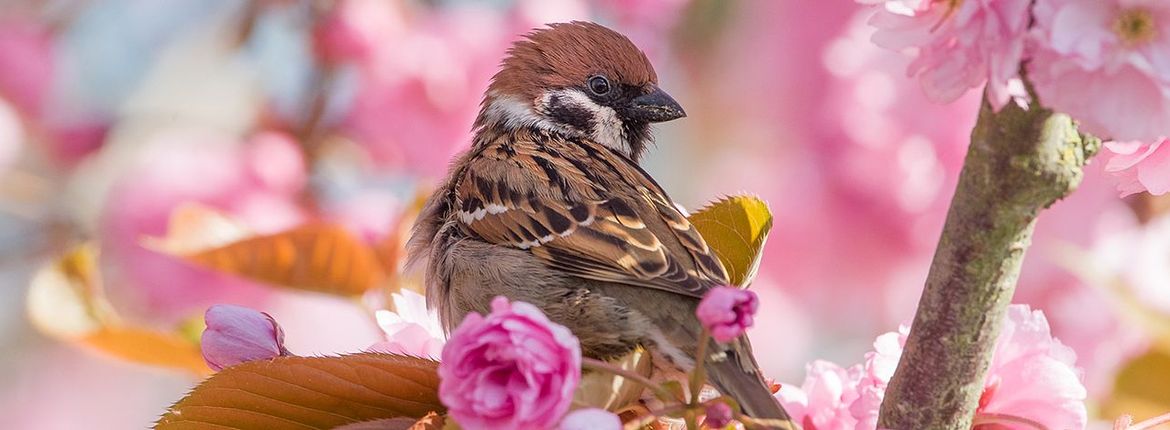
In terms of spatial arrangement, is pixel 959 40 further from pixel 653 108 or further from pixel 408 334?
pixel 653 108

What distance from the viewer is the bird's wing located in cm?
158

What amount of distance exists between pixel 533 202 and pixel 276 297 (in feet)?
6.12

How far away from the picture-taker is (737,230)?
1.50 m

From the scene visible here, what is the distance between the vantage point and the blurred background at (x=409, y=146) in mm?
3342

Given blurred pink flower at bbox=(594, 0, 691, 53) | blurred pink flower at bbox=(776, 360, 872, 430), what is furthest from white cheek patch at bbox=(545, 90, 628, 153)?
blurred pink flower at bbox=(594, 0, 691, 53)

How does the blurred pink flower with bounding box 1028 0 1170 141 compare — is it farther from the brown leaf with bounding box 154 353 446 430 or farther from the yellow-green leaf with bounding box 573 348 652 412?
the brown leaf with bounding box 154 353 446 430

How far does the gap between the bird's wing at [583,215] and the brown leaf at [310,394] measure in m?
0.39

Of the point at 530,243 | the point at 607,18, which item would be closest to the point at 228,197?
the point at 607,18

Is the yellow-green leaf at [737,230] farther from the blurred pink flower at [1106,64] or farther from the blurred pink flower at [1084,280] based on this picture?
the blurred pink flower at [1084,280]

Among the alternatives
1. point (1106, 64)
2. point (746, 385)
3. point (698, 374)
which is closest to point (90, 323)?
point (746, 385)

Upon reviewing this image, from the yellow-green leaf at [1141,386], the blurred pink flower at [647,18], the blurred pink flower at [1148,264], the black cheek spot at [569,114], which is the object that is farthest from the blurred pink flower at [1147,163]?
the blurred pink flower at [647,18]

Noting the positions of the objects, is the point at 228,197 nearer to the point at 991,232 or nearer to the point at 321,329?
the point at 321,329

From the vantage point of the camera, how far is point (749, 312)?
1100 millimetres

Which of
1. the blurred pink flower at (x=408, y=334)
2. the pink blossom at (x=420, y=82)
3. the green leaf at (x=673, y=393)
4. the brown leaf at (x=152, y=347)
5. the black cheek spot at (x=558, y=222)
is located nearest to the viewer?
the green leaf at (x=673, y=393)
